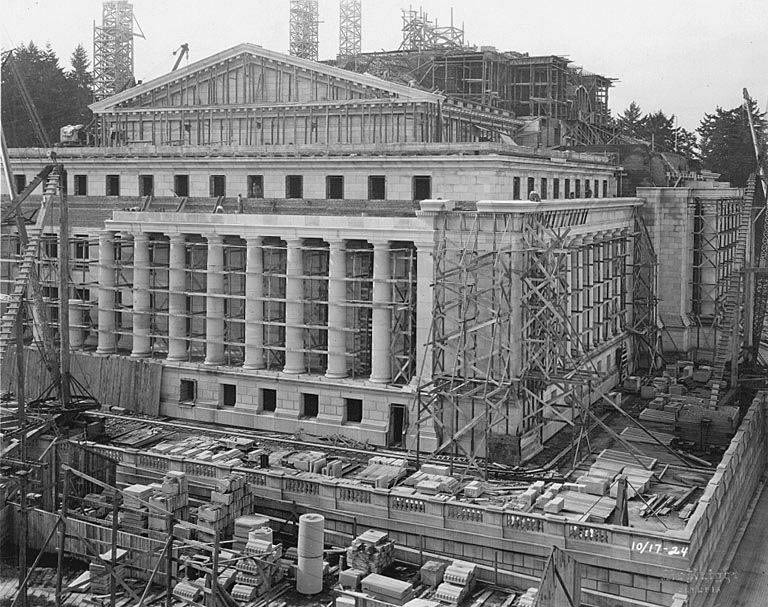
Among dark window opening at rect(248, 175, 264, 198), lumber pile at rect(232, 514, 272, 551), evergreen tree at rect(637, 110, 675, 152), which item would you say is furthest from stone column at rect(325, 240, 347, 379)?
evergreen tree at rect(637, 110, 675, 152)

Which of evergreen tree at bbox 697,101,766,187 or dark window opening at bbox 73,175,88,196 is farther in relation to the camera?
evergreen tree at bbox 697,101,766,187

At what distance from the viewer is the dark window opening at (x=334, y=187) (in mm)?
55625

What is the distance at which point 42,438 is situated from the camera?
4688cm

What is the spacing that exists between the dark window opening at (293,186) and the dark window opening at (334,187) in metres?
1.72

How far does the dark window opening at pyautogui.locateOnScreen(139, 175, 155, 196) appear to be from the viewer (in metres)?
61.5

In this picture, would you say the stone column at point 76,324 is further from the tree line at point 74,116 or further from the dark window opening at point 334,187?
the tree line at point 74,116

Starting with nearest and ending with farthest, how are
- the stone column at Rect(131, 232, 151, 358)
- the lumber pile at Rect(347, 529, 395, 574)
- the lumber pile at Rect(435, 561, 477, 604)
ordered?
the lumber pile at Rect(435, 561, 477, 604) < the lumber pile at Rect(347, 529, 395, 574) < the stone column at Rect(131, 232, 151, 358)

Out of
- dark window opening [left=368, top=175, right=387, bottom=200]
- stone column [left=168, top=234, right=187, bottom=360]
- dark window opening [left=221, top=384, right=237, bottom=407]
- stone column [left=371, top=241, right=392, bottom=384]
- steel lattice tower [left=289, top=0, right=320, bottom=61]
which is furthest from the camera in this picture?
steel lattice tower [left=289, top=0, right=320, bottom=61]

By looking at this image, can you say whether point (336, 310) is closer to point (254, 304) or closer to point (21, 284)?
point (254, 304)

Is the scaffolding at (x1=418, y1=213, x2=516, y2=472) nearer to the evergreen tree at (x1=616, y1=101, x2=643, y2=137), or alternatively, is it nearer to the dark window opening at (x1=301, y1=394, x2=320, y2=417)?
the dark window opening at (x1=301, y1=394, x2=320, y2=417)

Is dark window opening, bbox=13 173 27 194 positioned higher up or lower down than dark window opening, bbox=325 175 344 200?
higher up

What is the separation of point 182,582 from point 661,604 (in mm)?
16537

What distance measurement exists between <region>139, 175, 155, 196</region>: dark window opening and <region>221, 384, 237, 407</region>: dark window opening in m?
13.8

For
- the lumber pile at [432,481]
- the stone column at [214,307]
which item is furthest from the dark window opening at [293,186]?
the lumber pile at [432,481]
